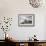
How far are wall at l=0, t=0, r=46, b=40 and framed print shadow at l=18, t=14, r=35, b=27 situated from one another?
10 cm

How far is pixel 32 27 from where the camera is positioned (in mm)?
3951

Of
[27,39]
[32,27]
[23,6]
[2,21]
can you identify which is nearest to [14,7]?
[23,6]

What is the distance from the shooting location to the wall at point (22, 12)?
3.94m

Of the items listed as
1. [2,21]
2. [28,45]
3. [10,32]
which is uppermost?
[2,21]

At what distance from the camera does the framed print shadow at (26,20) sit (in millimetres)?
3973

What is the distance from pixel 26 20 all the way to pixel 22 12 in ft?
1.00

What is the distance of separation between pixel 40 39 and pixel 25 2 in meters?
1.35

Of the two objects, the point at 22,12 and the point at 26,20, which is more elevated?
the point at 22,12

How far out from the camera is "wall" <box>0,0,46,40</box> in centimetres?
394

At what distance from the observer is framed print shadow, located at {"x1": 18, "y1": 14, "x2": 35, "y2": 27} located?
156 inches

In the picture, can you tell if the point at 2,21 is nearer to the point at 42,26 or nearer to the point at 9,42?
the point at 9,42

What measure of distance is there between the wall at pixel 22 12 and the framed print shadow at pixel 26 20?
10 centimetres

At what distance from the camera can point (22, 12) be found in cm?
400

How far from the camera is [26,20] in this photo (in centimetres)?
399
